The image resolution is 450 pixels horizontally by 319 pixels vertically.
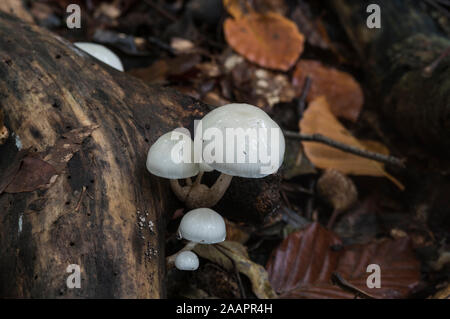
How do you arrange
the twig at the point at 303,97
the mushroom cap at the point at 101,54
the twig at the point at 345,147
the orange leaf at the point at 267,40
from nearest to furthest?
the mushroom cap at the point at 101,54
the twig at the point at 345,147
the twig at the point at 303,97
the orange leaf at the point at 267,40

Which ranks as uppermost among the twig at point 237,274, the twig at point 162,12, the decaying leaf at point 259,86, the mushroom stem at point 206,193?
the twig at point 162,12

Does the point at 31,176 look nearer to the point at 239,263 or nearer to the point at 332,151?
the point at 239,263

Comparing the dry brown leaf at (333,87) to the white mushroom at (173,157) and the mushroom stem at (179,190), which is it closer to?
the mushroom stem at (179,190)

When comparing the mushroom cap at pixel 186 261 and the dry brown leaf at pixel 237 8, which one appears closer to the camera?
the mushroom cap at pixel 186 261

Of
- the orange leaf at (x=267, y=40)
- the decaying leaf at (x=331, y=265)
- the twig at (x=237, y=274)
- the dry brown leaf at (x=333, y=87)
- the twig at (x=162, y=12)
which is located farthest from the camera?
the twig at (x=162, y=12)

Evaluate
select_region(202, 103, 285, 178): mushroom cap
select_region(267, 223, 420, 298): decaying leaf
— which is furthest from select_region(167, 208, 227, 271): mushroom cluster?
select_region(267, 223, 420, 298): decaying leaf

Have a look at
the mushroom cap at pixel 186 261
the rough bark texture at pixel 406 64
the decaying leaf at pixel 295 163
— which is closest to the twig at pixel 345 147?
the decaying leaf at pixel 295 163

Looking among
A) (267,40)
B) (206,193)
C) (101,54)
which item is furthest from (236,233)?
(267,40)
